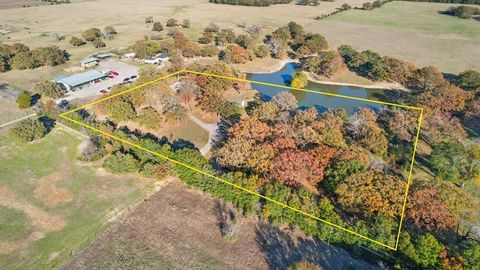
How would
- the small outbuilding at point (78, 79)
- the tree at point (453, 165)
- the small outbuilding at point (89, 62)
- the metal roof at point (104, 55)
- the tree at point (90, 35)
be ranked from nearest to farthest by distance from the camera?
the tree at point (453, 165) < the small outbuilding at point (78, 79) < the small outbuilding at point (89, 62) < the metal roof at point (104, 55) < the tree at point (90, 35)

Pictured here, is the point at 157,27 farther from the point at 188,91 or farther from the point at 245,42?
the point at 188,91

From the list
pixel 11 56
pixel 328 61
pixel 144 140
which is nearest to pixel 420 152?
pixel 328 61

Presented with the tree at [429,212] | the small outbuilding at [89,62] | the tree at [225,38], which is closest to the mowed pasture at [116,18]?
the small outbuilding at [89,62]

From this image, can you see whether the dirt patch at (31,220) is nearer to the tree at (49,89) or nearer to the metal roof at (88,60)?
the tree at (49,89)

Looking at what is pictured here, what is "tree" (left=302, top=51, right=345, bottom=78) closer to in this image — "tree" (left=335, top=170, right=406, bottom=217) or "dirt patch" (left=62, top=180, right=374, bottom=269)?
"tree" (left=335, top=170, right=406, bottom=217)

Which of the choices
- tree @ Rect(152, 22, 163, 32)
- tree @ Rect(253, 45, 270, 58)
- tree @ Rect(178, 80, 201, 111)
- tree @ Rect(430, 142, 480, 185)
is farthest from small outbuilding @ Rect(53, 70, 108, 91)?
tree @ Rect(430, 142, 480, 185)
